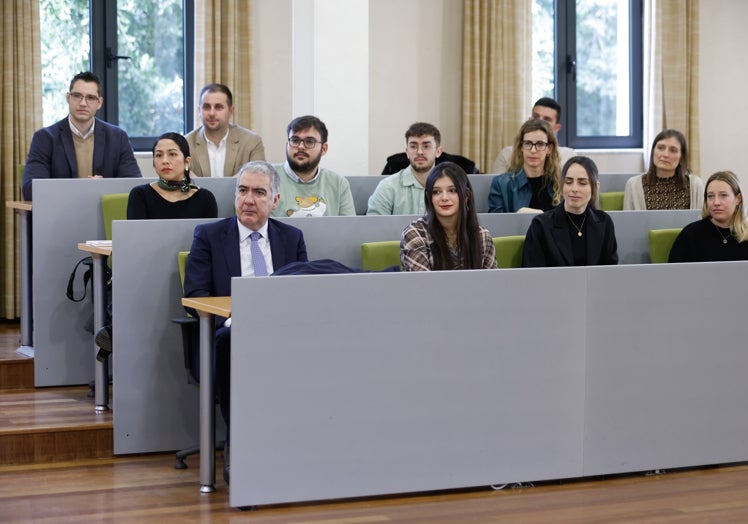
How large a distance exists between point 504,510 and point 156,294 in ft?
5.18

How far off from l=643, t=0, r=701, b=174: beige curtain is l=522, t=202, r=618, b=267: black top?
12.4 feet

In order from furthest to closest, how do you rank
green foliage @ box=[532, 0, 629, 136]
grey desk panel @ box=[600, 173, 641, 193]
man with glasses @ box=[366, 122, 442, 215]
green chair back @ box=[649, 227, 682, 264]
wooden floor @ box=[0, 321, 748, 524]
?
green foliage @ box=[532, 0, 629, 136] → grey desk panel @ box=[600, 173, 641, 193] → man with glasses @ box=[366, 122, 442, 215] → green chair back @ box=[649, 227, 682, 264] → wooden floor @ box=[0, 321, 748, 524]

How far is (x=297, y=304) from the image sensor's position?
3.46 m

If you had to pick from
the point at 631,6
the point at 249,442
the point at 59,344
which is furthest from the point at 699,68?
the point at 249,442

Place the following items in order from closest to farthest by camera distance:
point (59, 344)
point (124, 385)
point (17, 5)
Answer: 1. point (124, 385)
2. point (59, 344)
3. point (17, 5)

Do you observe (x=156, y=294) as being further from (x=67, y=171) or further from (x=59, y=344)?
(x=67, y=171)

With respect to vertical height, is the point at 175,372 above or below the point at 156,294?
below

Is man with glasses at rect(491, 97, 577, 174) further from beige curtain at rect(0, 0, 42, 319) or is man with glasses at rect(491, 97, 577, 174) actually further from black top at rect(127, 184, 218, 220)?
beige curtain at rect(0, 0, 42, 319)

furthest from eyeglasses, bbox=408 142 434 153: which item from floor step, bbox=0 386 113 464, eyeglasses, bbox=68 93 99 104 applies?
floor step, bbox=0 386 113 464

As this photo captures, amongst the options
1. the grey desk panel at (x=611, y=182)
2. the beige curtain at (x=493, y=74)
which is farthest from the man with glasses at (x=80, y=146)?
the beige curtain at (x=493, y=74)

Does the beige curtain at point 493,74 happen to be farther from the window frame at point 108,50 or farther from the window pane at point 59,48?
the window pane at point 59,48

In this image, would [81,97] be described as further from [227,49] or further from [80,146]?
[227,49]

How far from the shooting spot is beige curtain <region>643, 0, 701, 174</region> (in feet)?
26.9

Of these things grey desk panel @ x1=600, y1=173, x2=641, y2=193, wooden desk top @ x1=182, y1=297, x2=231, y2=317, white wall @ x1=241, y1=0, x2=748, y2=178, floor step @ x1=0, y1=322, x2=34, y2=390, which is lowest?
floor step @ x1=0, y1=322, x2=34, y2=390
